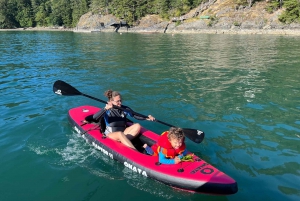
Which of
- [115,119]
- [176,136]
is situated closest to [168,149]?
[176,136]

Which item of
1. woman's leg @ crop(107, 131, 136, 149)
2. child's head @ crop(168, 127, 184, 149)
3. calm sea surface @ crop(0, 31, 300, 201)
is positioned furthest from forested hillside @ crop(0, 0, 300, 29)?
child's head @ crop(168, 127, 184, 149)

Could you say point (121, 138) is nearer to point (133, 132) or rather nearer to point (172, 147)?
point (133, 132)

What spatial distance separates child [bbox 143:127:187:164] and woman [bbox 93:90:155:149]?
1.25 m

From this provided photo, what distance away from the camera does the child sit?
16.1 feet

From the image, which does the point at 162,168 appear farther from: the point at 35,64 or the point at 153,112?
the point at 35,64

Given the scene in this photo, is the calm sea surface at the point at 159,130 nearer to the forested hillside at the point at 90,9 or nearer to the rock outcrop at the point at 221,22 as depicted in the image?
the rock outcrop at the point at 221,22

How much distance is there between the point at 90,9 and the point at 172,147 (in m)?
99.4

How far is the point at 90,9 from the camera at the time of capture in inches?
3784

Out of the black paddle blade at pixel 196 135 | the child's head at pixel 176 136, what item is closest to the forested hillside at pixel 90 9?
the black paddle blade at pixel 196 135

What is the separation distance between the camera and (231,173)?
5.45 meters

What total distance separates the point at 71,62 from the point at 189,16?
5305 cm

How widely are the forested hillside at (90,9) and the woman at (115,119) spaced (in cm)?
4880

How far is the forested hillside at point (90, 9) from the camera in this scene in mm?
52094

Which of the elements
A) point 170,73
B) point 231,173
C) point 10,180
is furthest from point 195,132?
point 170,73
